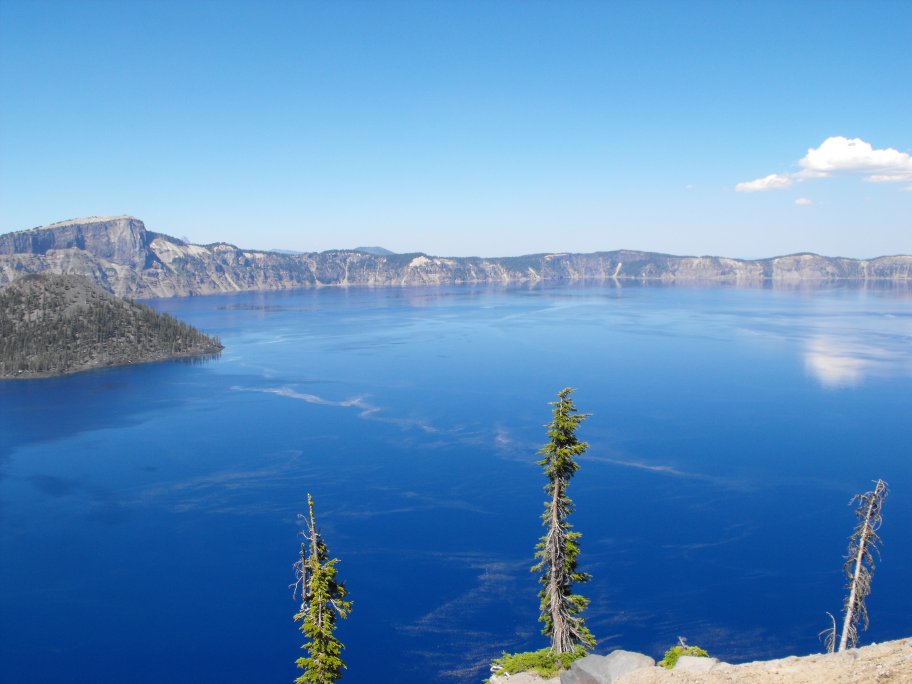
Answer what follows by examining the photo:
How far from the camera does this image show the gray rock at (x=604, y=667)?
26.0 m

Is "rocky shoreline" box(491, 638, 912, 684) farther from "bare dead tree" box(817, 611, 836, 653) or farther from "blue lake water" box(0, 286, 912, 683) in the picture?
"blue lake water" box(0, 286, 912, 683)

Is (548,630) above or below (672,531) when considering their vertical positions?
above

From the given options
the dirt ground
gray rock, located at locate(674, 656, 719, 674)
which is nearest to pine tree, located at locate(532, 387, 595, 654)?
gray rock, located at locate(674, 656, 719, 674)

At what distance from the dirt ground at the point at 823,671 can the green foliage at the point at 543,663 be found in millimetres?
5301

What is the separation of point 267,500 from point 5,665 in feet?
101

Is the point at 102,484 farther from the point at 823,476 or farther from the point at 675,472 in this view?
the point at 823,476

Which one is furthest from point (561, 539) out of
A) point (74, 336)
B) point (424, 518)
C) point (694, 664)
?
point (74, 336)

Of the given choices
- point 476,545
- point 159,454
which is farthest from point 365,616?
point 159,454

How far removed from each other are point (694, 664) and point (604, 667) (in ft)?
11.9

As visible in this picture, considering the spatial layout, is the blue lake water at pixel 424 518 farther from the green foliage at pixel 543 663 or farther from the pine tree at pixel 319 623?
the pine tree at pixel 319 623

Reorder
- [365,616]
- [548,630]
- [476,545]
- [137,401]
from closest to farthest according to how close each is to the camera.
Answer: [548,630] < [365,616] < [476,545] < [137,401]

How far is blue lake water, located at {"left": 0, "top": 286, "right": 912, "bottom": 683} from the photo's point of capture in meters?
50.6

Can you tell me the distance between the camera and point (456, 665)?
4762 centimetres

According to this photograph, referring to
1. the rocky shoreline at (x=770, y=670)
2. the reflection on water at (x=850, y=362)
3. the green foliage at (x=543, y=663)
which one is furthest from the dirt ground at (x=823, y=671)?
the reflection on water at (x=850, y=362)
